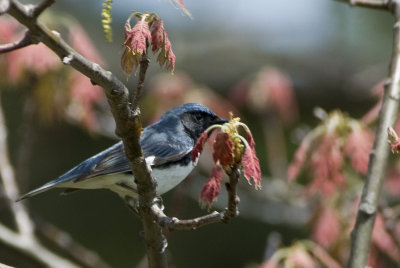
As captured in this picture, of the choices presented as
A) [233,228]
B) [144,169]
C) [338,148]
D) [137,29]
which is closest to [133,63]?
[137,29]

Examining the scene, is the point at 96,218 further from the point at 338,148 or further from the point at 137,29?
the point at 137,29

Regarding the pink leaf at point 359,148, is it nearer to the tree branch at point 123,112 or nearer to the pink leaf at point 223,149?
the tree branch at point 123,112

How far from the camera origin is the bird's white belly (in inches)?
108

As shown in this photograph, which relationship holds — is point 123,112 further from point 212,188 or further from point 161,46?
point 212,188

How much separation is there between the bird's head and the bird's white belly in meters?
0.30

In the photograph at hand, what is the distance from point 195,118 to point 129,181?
19.7 inches

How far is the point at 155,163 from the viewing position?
2773mm

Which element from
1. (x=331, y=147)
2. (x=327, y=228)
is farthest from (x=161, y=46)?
(x=327, y=228)

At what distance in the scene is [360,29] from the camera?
7.67 meters

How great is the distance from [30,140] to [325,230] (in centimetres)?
159

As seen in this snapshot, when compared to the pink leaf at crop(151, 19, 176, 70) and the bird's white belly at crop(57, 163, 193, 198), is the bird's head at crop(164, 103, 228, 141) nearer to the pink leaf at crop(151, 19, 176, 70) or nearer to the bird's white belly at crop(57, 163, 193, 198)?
the bird's white belly at crop(57, 163, 193, 198)

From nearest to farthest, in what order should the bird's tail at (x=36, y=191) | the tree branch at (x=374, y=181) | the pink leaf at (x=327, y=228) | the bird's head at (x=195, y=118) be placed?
the tree branch at (x=374, y=181), the bird's tail at (x=36, y=191), the bird's head at (x=195, y=118), the pink leaf at (x=327, y=228)

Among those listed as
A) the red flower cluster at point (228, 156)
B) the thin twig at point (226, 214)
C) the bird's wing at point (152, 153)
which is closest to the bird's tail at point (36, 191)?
the bird's wing at point (152, 153)

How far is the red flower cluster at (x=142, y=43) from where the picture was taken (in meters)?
1.49
